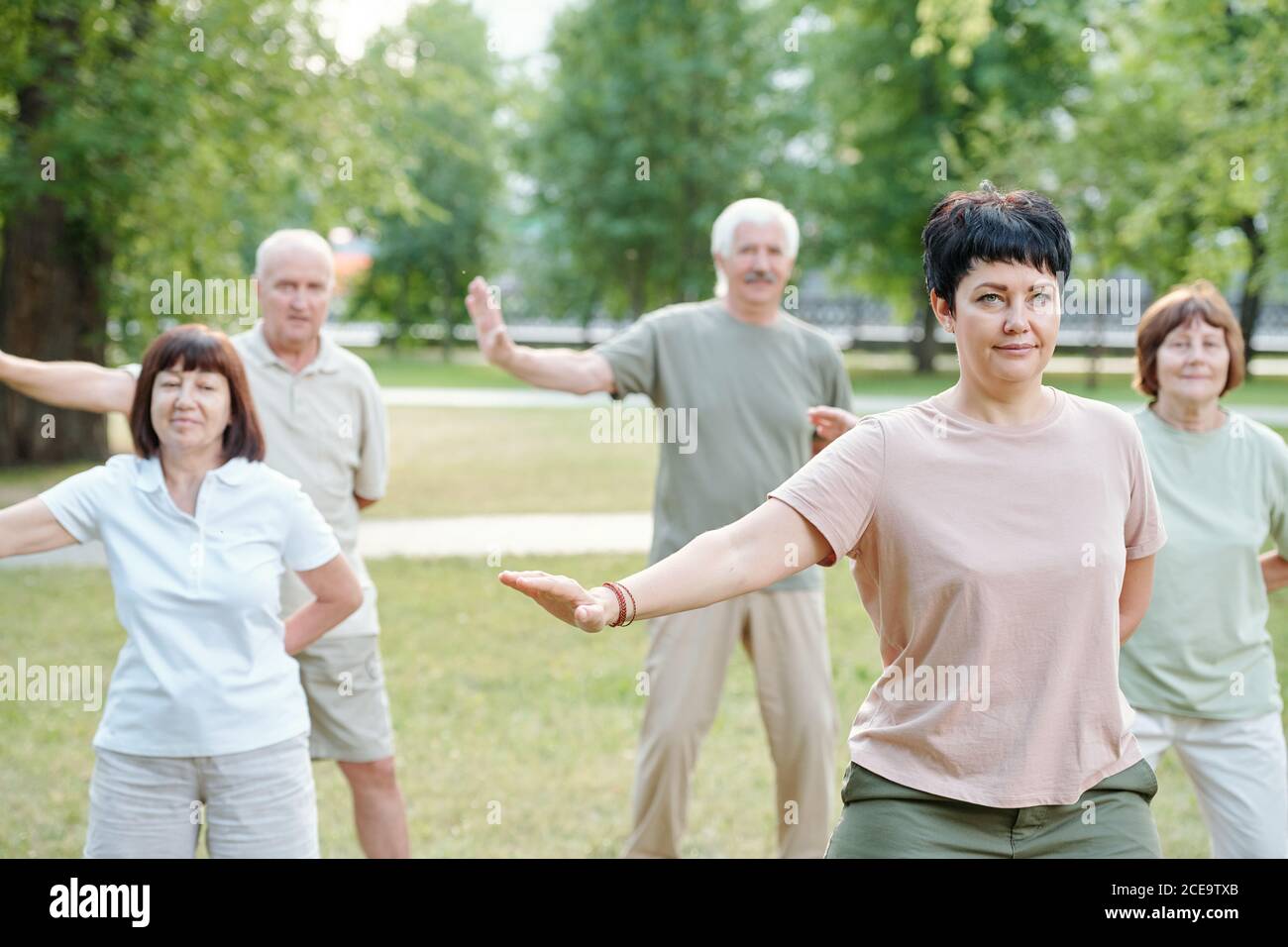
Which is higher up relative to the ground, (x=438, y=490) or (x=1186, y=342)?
(x=1186, y=342)

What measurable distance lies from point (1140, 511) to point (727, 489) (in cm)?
234

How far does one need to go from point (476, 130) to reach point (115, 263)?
31530 mm

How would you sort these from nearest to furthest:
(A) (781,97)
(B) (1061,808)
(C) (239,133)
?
(B) (1061,808) → (C) (239,133) → (A) (781,97)

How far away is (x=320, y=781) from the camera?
6.59 m

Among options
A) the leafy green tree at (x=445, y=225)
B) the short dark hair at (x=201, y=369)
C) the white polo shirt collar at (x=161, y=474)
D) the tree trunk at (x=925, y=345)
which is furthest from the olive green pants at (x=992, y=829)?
the leafy green tree at (x=445, y=225)

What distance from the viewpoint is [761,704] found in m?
5.32

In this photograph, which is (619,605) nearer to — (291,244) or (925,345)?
(291,244)

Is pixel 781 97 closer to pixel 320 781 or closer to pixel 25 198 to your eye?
pixel 25 198

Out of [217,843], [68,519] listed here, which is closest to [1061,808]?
[217,843]

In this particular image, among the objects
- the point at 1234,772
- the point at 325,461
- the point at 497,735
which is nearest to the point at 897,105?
the point at 497,735

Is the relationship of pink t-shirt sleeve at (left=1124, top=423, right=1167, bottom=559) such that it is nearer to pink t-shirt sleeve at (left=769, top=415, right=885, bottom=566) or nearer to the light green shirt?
pink t-shirt sleeve at (left=769, top=415, right=885, bottom=566)

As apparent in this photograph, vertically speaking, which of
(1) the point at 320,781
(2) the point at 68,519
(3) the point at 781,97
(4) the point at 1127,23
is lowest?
(1) the point at 320,781

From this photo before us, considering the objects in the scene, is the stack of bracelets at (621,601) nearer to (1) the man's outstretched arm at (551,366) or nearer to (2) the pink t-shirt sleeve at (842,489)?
(2) the pink t-shirt sleeve at (842,489)

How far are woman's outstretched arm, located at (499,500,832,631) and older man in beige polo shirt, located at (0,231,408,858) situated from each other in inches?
94.4
